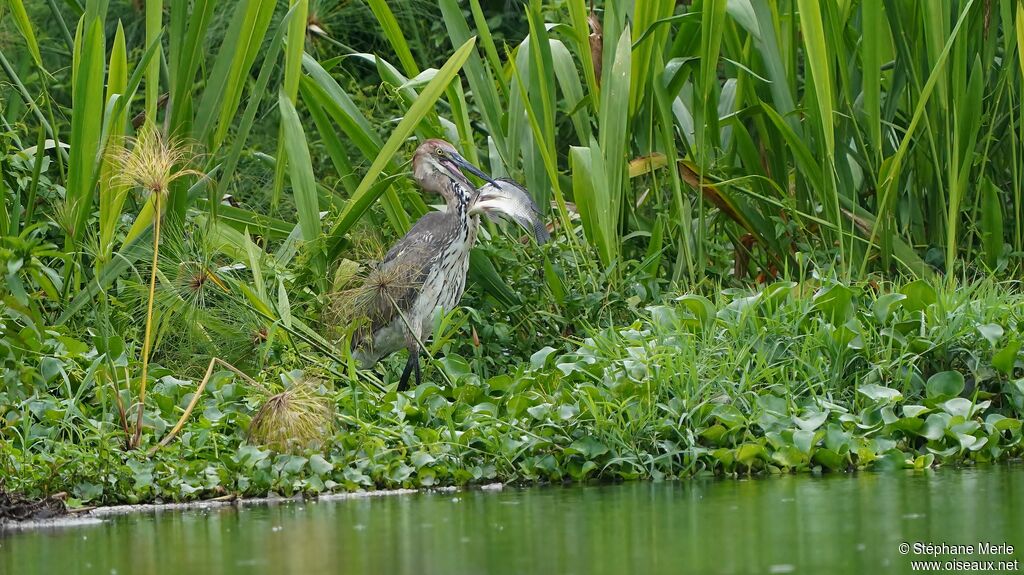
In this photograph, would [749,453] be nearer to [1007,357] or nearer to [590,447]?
[590,447]

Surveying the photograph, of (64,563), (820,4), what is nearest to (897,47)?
(820,4)

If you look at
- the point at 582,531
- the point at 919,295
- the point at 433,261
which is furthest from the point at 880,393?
the point at 433,261

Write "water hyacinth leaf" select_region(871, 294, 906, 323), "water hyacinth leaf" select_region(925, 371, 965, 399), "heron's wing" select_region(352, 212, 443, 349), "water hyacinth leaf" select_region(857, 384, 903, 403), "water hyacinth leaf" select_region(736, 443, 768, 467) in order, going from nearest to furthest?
1. "water hyacinth leaf" select_region(736, 443, 768, 467)
2. "water hyacinth leaf" select_region(857, 384, 903, 403)
3. "water hyacinth leaf" select_region(925, 371, 965, 399)
4. "water hyacinth leaf" select_region(871, 294, 906, 323)
5. "heron's wing" select_region(352, 212, 443, 349)

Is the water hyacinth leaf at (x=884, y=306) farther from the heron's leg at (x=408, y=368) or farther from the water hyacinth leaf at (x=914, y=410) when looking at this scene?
the heron's leg at (x=408, y=368)

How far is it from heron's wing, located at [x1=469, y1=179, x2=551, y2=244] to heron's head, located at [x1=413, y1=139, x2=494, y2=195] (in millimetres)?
229

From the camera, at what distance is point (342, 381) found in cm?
560

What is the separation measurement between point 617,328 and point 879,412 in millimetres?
1347

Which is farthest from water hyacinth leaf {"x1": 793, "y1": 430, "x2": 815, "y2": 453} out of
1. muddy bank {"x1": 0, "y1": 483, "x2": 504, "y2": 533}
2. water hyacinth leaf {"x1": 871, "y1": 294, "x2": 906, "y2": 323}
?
muddy bank {"x1": 0, "y1": 483, "x2": 504, "y2": 533}

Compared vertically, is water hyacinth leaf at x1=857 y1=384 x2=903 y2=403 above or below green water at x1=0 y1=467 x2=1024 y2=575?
above

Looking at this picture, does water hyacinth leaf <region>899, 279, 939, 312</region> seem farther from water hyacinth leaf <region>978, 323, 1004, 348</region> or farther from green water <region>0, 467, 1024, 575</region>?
green water <region>0, 467, 1024, 575</region>

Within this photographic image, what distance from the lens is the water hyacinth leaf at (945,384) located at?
5.07 m

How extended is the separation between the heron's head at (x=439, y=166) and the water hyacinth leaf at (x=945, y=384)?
94.2 inches

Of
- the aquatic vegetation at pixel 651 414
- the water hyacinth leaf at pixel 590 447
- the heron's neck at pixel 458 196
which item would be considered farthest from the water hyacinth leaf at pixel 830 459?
the heron's neck at pixel 458 196

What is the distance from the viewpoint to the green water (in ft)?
10.8
